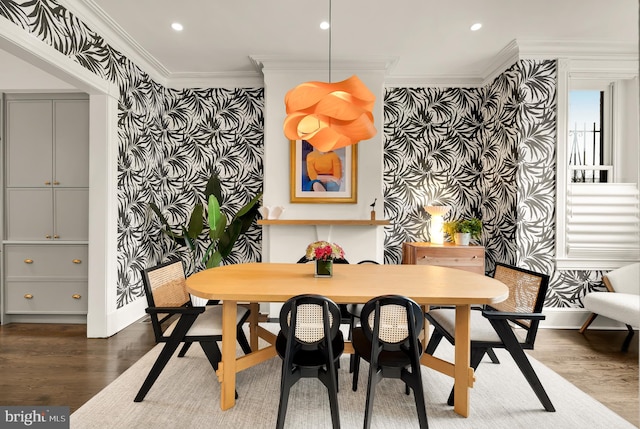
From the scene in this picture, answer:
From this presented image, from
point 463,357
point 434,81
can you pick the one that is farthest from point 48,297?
point 434,81

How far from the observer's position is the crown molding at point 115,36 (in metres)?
2.85

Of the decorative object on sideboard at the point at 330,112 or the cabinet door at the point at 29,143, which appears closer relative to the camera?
→ the decorative object on sideboard at the point at 330,112

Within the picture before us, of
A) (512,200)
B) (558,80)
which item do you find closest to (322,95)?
(512,200)

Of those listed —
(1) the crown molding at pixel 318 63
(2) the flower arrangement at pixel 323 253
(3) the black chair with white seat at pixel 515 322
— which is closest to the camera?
(3) the black chair with white seat at pixel 515 322

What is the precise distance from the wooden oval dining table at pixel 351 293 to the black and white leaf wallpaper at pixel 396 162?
5.89 ft

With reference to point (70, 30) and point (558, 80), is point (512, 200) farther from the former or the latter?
point (70, 30)

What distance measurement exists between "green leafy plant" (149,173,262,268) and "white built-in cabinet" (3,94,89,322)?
0.80 metres

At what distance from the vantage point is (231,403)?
6.95 ft

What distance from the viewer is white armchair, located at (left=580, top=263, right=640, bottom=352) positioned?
298 centimetres

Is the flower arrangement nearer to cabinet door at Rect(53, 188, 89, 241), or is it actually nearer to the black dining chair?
the black dining chair

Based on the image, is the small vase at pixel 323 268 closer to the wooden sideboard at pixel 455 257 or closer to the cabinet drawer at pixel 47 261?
the wooden sideboard at pixel 455 257

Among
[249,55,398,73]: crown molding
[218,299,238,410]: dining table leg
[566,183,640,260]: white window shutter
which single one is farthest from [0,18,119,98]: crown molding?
[566,183,640,260]: white window shutter

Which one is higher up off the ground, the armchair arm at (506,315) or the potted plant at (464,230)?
the potted plant at (464,230)

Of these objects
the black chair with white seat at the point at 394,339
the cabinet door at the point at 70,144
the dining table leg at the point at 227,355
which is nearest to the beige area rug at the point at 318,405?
the dining table leg at the point at 227,355
